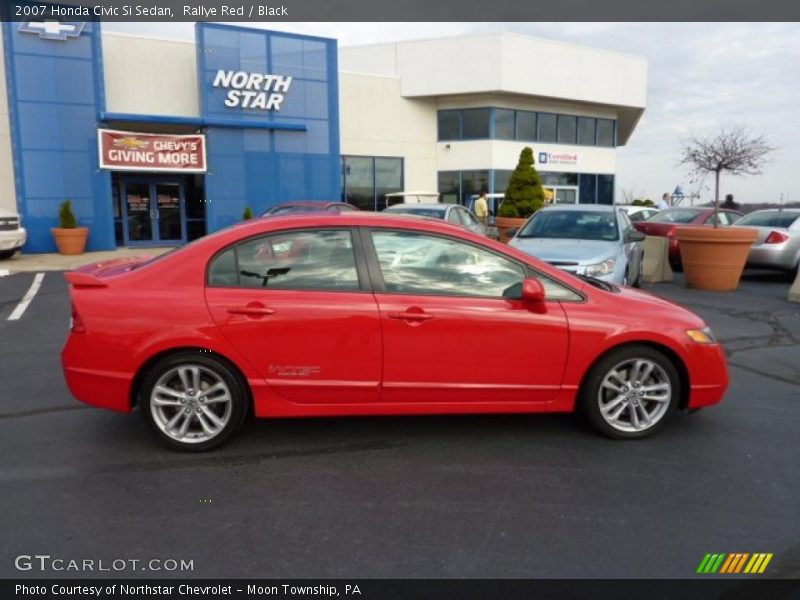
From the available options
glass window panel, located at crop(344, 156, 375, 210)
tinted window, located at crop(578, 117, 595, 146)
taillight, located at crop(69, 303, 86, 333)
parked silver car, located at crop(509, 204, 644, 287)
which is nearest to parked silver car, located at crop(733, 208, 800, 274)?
parked silver car, located at crop(509, 204, 644, 287)

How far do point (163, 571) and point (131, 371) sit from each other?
1.44 metres

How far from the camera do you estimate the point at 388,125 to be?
26891 millimetres

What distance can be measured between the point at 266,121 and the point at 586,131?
55.0 feet

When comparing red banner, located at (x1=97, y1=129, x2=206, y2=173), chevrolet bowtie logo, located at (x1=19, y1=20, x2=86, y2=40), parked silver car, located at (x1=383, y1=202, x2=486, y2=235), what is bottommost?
parked silver car, located at (x1=383, y1=202, x2=486, y2=235)

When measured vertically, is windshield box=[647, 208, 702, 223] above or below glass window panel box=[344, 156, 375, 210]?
below

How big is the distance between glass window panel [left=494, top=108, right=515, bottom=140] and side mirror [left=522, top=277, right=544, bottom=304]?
24.7 metres

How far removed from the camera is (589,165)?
102 ft

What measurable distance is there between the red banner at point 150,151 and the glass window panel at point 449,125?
11.8m

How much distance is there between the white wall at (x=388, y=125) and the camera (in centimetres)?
2580

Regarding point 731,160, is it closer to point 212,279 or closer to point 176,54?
point 212,279

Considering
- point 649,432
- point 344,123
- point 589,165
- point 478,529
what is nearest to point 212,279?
point 478,529

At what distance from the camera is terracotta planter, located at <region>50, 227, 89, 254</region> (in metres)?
17.8

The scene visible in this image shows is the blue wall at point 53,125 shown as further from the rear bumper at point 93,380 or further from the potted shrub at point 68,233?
the rear bumper at point 93,380

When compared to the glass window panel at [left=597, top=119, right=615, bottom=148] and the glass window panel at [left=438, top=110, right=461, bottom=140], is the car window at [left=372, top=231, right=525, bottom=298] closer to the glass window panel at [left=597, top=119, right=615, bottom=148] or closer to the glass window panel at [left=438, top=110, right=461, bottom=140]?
the glass window panel at [left=438, top=110, right=461, bottom=140]
